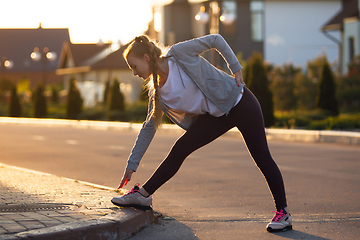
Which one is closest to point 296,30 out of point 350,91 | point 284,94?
point 284,94

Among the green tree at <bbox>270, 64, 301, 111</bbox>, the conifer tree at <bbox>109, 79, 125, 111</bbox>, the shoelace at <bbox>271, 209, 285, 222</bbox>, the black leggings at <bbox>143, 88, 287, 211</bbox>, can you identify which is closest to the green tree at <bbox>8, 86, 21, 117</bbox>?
the conifer tree at <bbox>109, 79, 125, 111</bbox>

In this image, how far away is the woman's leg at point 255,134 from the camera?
4578mm

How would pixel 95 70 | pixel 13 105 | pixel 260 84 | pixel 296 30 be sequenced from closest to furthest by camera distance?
pixel 260 84 < pixel 13 105 < pixel 296 30 < pixel 95 70

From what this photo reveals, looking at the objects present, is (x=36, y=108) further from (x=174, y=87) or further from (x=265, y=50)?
(x=174, y=87)

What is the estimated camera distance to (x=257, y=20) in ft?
141

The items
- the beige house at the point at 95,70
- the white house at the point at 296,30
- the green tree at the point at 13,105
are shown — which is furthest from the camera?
the beige house at the point at 95,70

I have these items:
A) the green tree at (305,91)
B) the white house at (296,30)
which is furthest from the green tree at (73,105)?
the white house at (296,30)

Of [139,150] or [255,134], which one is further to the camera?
[139,150]

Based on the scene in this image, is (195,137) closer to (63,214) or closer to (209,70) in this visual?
(209,70)

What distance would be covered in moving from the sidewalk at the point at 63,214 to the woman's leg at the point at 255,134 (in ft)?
3.59

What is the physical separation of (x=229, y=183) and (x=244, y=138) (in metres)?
3.06

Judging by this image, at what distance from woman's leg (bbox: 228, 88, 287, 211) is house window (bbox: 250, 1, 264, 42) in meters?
39.1

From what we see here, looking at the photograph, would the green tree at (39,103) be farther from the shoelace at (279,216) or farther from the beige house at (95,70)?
the shoelace at (279,216)

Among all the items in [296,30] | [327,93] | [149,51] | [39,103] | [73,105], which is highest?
[296,30]
